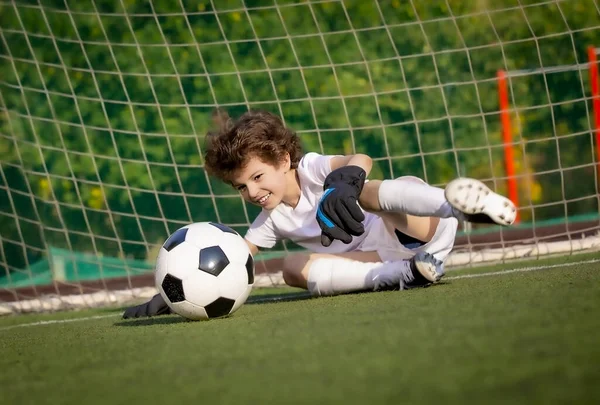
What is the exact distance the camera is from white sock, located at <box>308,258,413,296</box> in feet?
11.7

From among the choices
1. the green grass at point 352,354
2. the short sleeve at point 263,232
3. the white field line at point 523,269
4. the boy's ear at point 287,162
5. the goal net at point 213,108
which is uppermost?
the goal net at point 213,108

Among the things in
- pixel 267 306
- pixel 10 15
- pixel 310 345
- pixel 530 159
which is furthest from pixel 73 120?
pixel 310 345

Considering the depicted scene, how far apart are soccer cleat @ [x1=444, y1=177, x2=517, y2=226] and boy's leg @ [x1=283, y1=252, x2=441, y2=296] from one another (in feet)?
2.02

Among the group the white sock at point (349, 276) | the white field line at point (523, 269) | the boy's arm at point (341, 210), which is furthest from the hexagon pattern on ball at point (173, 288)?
the white field line at point (523, 269)

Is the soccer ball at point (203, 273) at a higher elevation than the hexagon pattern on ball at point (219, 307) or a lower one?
higher

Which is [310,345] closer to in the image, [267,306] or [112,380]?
[112,380]

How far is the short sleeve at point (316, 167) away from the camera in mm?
3625

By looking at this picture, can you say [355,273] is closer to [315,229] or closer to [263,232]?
[315,229]

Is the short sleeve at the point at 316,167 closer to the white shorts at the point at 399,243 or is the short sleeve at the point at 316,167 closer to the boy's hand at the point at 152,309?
the white shorts at the point at 399,243

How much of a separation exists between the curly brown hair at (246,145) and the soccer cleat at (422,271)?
66 centimetres

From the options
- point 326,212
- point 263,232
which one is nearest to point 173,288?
point 326,212

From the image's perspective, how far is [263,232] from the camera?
386 cm

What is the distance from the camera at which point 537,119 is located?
6535mm

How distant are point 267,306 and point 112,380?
5.20ft
